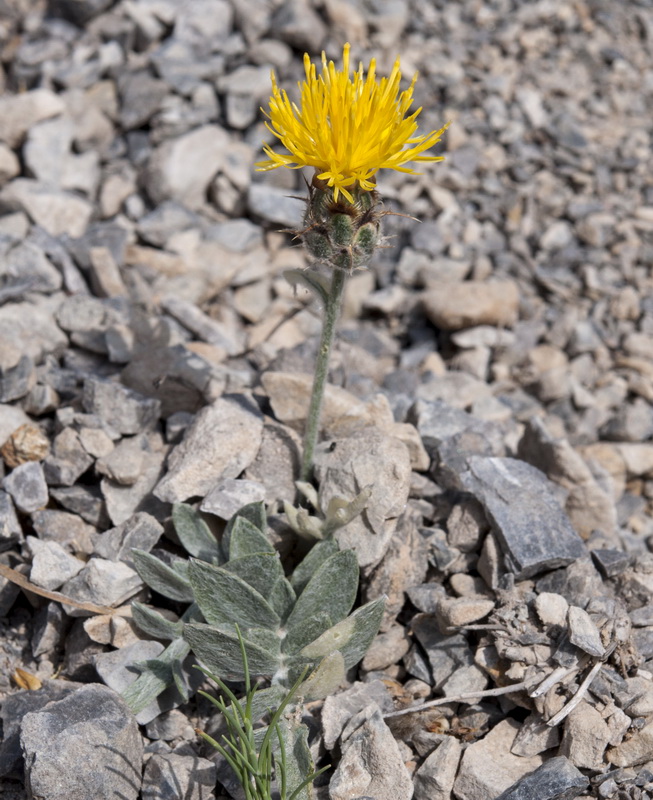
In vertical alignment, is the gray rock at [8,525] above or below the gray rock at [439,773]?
above

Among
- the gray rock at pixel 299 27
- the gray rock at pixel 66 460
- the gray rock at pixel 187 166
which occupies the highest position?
the gray rock at pixel 299 27

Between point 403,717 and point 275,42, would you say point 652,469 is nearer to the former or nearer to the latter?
point 403,717

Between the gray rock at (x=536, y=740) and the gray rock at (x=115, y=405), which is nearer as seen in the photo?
the gray rock at (x=536, y=740)

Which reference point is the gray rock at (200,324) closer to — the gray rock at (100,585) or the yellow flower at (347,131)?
the gray rock at (100,585)

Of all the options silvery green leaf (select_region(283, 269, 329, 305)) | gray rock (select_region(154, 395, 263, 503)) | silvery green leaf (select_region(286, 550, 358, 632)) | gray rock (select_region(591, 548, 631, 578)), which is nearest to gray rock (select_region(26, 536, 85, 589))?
gray rock (select_region(154, 395, 263, 503))

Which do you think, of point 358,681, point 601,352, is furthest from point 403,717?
point 601,352

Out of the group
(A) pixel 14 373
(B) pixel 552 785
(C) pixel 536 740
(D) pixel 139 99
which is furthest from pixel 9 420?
(D) pixel 139 99

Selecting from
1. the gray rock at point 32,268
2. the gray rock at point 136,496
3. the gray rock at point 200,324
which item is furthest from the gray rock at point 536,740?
the gray rock at point 32,268

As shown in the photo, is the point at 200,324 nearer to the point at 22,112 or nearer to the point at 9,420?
the point at 9,420
